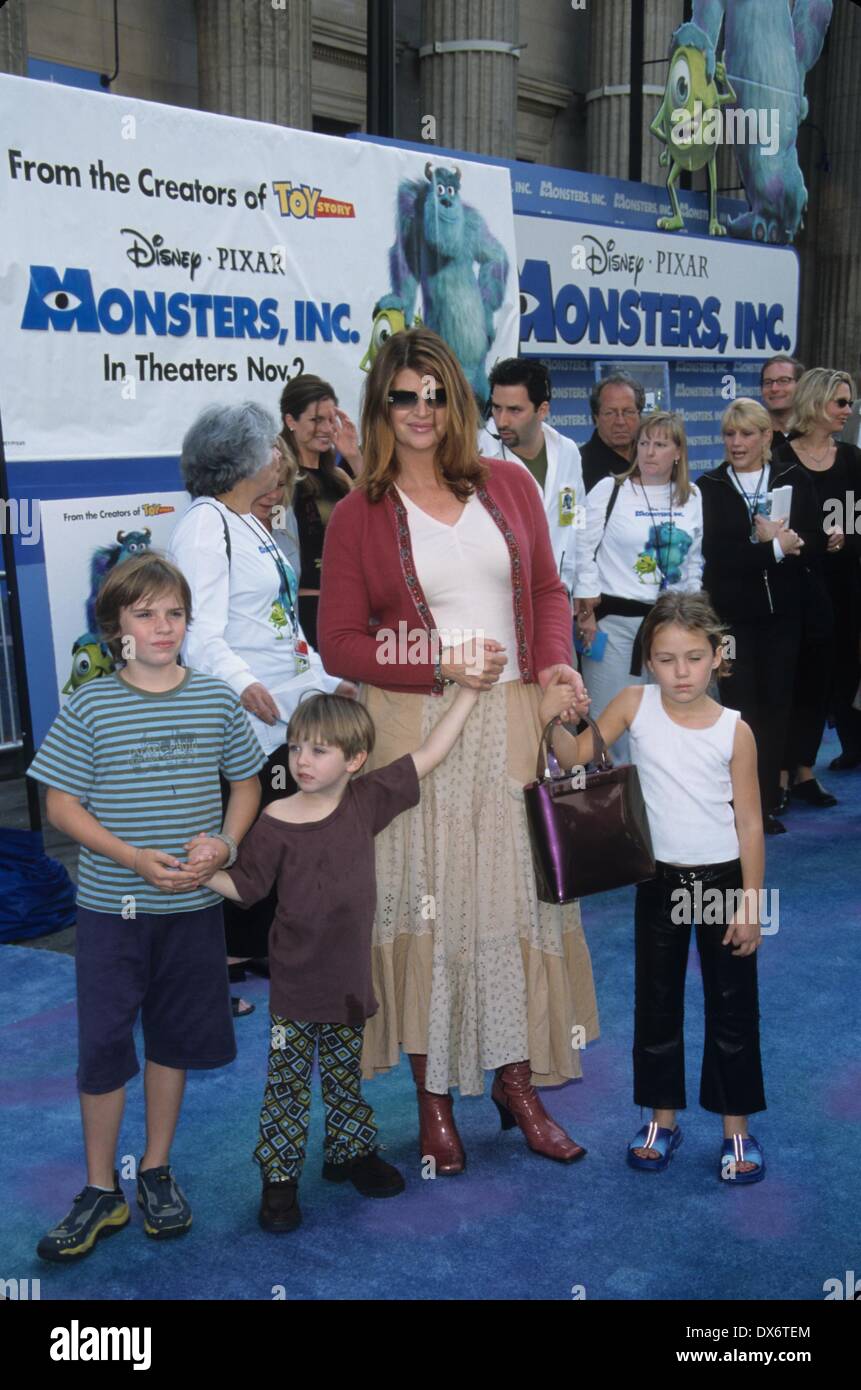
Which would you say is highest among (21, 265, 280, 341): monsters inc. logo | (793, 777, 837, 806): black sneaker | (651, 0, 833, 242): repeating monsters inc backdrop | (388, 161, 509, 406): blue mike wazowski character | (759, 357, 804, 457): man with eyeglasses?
(651, 0, 833, 242): repeating monsters inc backdrop

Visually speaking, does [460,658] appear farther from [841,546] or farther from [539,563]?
[841,546]

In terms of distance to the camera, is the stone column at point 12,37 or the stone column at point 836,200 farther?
the stone column at point 836,200

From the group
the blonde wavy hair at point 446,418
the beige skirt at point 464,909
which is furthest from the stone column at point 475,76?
the beige skirt at point 464,909

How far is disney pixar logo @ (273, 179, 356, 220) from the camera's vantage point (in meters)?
5.84

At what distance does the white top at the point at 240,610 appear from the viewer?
Answer: 4254 mm

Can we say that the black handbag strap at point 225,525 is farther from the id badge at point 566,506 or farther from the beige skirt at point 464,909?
the id badge at point 566,506

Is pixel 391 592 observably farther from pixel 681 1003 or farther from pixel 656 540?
pixel 656 540

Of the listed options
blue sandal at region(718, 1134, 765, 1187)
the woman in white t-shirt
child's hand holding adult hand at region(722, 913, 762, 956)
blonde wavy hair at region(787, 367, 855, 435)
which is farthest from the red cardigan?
blonde wavy hair at region(787, 367, 855, 435)

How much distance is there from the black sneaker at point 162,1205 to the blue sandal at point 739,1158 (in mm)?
1323

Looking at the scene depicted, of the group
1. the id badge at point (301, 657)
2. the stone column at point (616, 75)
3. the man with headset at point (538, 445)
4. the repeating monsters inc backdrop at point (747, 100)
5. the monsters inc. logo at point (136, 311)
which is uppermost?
the stone column at point (616, 75)

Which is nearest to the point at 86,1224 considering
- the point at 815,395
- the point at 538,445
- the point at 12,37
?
the point at 538,445

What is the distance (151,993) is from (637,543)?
332 centimetres

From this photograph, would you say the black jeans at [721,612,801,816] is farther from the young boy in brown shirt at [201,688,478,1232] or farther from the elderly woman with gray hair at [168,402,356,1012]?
the young boy in brown shirt at [201,688,478,1232]

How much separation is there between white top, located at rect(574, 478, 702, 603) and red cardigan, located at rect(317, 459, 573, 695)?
7.93ft
